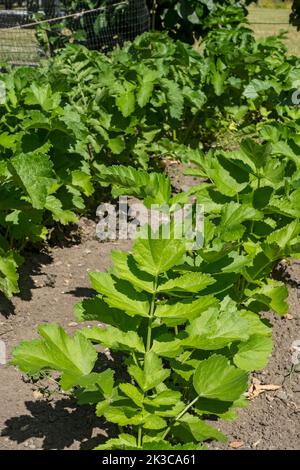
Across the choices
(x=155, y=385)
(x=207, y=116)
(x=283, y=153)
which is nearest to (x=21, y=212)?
(x=283, y=153)

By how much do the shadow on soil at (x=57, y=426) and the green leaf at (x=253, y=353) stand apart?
0.57 metres

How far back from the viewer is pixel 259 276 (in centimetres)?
336

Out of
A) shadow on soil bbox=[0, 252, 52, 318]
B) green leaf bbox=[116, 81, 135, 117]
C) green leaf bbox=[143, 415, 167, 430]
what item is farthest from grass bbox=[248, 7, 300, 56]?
green leaf bbox=[143, 415, 167, 430]

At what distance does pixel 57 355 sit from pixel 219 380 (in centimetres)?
52

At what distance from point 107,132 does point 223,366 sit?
2.58 metres

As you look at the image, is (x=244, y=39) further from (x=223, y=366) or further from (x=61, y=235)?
(x=223, y=366)

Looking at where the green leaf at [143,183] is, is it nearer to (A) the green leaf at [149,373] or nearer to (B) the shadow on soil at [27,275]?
(A) the green leaf at [149,373]

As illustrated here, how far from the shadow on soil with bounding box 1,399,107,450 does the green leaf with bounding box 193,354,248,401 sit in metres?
0.54

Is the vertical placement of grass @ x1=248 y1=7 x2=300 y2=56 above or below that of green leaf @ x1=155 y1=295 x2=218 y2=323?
below

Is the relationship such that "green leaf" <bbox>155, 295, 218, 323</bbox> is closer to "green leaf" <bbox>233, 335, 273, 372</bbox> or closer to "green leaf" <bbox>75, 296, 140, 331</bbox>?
"green leaf" <bbox>75, 296, 140, 331</bbox>

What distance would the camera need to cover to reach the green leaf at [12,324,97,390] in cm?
251

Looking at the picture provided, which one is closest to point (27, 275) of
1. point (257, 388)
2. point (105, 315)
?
point (257, 388)

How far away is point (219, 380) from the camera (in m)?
2.54

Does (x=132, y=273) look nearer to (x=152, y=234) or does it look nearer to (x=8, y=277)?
(x=152, y=234)
